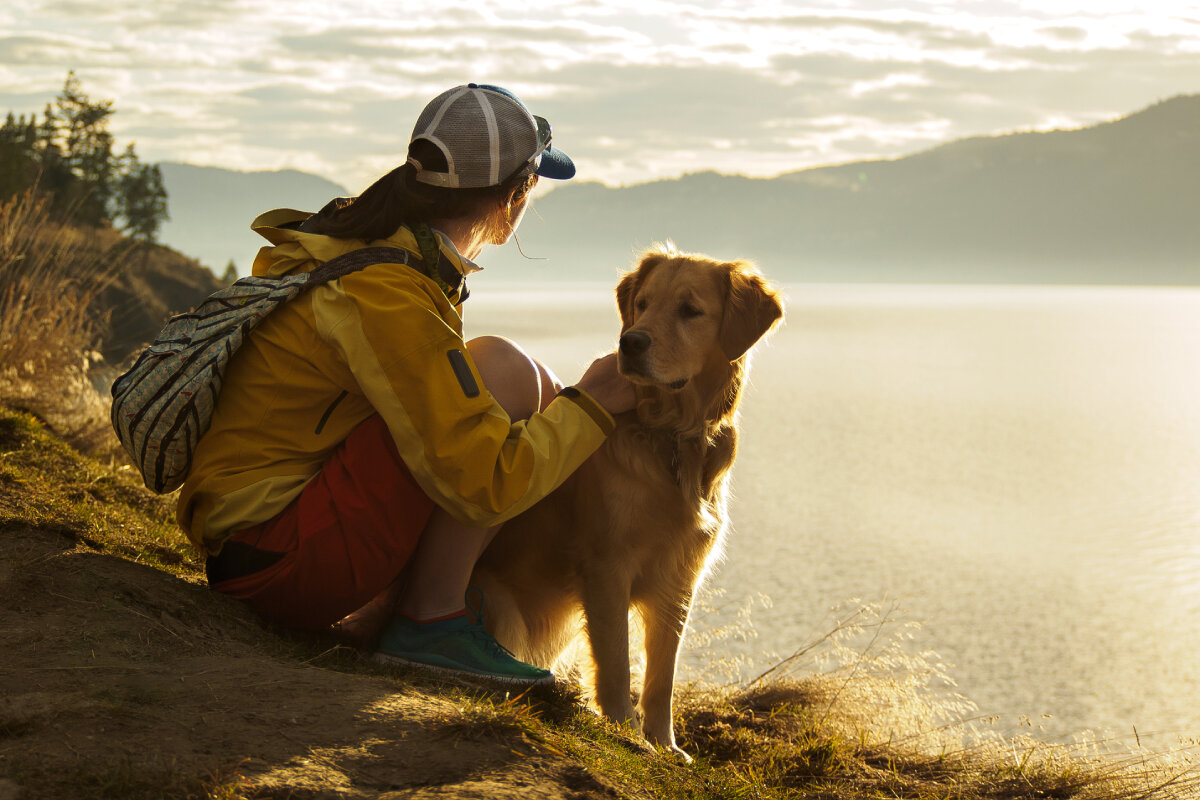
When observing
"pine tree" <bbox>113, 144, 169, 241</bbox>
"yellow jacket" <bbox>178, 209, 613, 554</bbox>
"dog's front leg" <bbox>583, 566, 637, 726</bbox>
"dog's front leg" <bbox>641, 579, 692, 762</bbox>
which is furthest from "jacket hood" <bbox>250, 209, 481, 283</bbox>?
"pine tree" <bbox>113, 144, 169, 241</bbox>

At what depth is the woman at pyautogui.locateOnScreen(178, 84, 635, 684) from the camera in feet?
8.56

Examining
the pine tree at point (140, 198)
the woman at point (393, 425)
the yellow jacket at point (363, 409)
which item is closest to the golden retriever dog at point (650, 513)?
the woman at point (393, 425)

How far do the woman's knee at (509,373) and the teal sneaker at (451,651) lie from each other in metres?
0.73

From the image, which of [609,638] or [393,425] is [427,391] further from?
[609,638]

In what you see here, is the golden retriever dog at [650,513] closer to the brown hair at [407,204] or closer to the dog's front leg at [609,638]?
the dog's front leg at [609,638]

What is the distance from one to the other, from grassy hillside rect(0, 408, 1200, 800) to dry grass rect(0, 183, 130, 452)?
7.05ft

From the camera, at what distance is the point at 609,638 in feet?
11.5

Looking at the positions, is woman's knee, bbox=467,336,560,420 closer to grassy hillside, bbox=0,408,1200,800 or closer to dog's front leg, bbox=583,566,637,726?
dog's front leg, bbox=583,566,637,726

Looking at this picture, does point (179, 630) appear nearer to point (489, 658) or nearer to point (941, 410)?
point (489, 658)

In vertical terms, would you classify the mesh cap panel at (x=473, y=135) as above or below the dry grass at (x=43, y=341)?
above

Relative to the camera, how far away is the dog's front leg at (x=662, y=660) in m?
3.73

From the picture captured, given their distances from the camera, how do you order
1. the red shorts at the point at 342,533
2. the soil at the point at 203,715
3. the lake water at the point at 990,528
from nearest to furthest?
1. the soil at the point at 203,715
2. the red shorts at the point at 342,533
3. the lake water at the point at 990,528

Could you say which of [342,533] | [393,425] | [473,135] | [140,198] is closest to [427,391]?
[393,425]

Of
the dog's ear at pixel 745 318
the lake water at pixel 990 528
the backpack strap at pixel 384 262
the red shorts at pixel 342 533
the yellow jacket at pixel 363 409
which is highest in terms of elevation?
the backpack strap at pixel 384 262
